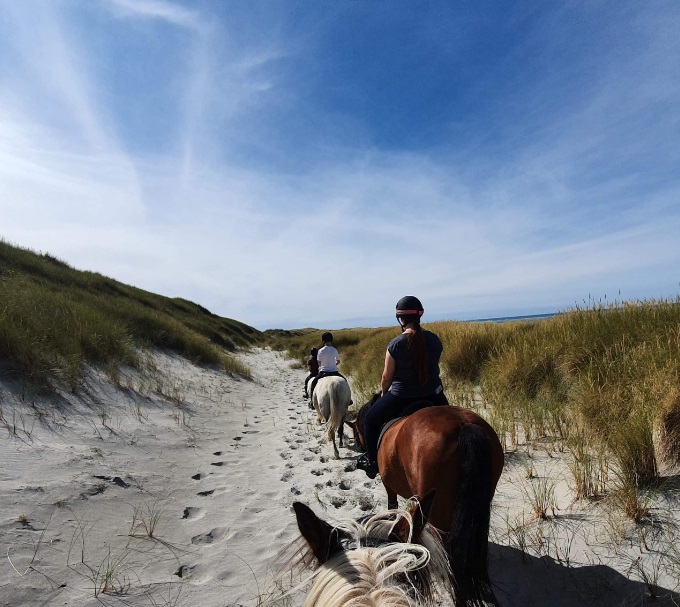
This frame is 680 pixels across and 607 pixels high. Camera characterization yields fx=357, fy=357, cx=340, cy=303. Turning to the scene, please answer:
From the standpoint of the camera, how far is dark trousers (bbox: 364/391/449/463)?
12.2 feet

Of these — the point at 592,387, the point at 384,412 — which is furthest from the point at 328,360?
the point at 592,387

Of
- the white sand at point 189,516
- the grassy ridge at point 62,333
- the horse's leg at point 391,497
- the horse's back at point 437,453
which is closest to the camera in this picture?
the horse's back at point 437,453

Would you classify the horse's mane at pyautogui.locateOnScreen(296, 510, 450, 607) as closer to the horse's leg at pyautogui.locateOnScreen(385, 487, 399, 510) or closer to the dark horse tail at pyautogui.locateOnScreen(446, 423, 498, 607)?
the dark horse tail at pyautogui.locateOnScreen(446, 423, 498, 607)

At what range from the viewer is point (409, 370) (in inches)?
146

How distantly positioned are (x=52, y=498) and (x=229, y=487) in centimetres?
189

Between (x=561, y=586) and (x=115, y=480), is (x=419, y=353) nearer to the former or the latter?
(x=561, y=586)

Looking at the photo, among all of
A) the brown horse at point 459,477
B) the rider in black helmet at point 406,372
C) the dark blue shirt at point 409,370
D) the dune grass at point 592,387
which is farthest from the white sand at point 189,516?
the dark blue shirt at point 409,370

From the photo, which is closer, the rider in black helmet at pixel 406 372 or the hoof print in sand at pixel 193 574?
the hoof print in sand at pixel 193 574

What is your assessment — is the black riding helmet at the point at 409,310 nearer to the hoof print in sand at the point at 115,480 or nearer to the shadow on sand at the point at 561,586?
the shadow on sand at the point at 561,586

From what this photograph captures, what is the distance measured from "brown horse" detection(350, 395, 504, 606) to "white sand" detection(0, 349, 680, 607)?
2.60ft

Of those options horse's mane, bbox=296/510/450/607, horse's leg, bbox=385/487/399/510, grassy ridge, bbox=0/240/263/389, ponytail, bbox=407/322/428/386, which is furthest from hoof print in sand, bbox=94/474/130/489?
horse's mane, bbox=296/510/450/607

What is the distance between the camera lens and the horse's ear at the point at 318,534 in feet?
4.35

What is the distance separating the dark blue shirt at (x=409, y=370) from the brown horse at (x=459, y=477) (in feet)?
2.12

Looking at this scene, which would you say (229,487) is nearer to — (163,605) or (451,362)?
(163,605)
